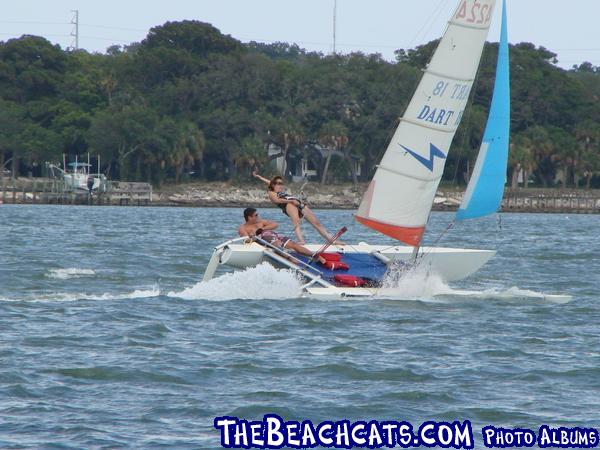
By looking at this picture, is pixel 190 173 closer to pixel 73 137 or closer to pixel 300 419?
pixel 73 137

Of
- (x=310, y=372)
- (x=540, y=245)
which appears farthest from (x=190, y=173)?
(x=310, y=372)

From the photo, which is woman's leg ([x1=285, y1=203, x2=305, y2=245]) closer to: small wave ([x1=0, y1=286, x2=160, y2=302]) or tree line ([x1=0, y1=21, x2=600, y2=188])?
small wave ([x1=0, y1=286, x2=160, y2=302])

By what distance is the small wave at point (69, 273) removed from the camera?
2580 centimetres

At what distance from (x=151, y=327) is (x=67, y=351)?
88.4 inches

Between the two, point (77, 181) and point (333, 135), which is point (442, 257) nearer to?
point (333, 135)

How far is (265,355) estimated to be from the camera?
1570 cm

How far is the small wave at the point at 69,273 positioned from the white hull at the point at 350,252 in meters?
4.67

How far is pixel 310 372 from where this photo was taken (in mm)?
14664

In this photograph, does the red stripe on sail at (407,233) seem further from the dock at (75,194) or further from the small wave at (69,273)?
the dock at (75,194)

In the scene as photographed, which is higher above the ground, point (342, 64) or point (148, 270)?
point (342, 64)

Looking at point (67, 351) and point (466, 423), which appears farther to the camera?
point (67, 351)

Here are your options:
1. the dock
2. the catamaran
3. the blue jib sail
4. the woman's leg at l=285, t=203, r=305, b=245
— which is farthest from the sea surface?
the dock

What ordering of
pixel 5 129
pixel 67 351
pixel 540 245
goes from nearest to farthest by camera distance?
pixel 67 351 < pixel 540 245 < pixel 5 129

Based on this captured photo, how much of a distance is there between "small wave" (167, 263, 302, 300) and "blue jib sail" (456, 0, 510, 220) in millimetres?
2981
